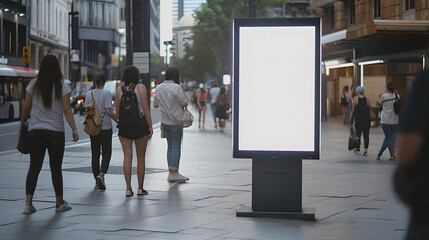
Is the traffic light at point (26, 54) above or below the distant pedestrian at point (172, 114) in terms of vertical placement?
above

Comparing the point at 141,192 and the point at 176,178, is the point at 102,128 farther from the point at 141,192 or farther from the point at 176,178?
the point at 141,192

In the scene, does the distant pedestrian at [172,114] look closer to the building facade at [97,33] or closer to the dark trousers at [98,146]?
the dark trousers at [98,146]

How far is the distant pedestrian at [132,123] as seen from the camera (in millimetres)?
9664

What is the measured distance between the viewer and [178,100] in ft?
37.0

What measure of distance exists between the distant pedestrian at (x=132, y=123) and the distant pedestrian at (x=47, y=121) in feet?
4.51

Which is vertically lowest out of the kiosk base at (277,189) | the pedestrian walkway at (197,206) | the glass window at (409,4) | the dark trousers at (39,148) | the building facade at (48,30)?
the pedestrian walkway at (197,206)

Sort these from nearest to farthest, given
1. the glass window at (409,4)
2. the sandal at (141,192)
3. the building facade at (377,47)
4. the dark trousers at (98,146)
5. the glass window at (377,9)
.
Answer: the sandal at (141,192)
the dark trousers at (98,146)
the building facade at (377,47)
the glass window at (409,4)
the glass window at (377,9)

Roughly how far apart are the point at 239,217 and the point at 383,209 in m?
1.73

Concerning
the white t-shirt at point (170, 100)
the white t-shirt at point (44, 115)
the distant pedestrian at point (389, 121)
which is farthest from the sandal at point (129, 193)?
the distant pedestrian at point (389, 121)

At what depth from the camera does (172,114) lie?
11.2m

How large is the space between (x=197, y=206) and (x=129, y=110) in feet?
5.76

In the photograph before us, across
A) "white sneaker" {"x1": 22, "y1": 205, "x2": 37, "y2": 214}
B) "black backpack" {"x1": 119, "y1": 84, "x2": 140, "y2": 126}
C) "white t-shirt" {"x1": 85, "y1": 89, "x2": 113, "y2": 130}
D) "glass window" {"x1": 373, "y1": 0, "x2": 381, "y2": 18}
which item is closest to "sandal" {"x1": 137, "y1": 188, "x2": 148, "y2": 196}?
"black backpack" {"x1": 119, "y1": 84, "x2": 140, "y2": 126}

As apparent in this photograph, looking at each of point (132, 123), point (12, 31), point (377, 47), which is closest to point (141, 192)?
point (132, 123)

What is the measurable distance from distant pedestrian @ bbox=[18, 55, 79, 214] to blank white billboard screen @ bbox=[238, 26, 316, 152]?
207cm
